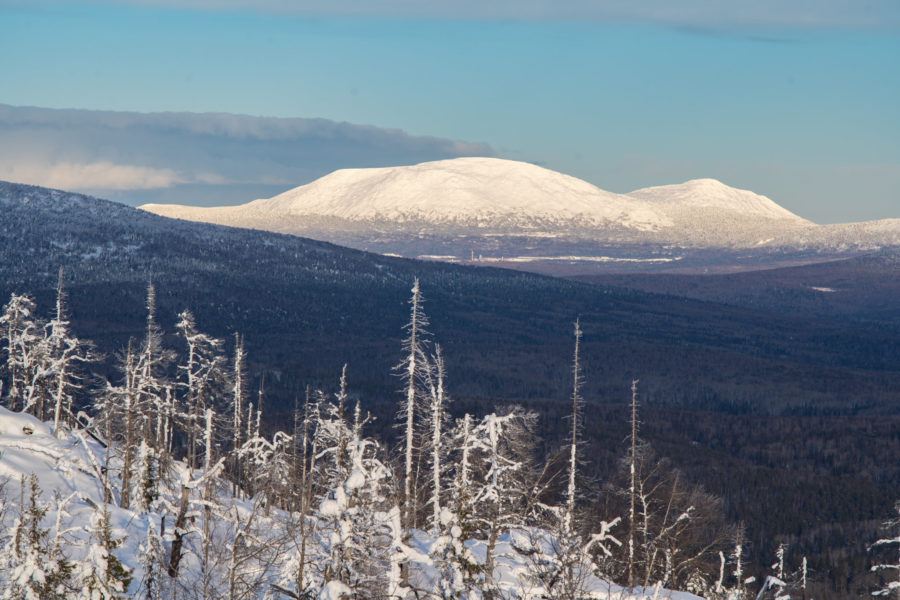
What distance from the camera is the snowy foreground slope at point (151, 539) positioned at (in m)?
25.4

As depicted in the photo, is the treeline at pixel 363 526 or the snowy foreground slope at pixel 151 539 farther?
the snowy foreground slope at pixel 151 539

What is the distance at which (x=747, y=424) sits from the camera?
168375 millimetres

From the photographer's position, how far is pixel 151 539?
28.3 metres

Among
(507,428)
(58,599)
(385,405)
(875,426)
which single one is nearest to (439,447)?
(507,428)

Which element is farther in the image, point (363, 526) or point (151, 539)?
point (151, 539)

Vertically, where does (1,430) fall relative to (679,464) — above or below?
above

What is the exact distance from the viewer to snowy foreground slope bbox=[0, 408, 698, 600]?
25438 mm

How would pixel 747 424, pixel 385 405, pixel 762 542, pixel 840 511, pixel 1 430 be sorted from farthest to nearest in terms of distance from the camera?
1. pixel 747 424
2. pixel 385 405
3. pixel 840 511
4. pixel 762 542
5. pixel 1 430

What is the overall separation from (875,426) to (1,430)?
488ft

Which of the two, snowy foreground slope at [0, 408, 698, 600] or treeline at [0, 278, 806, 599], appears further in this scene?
snowy foreground slope at [0, 408, 698, 600]

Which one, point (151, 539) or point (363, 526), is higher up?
point (363, 526)

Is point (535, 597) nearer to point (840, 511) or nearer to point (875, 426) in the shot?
point (840, 511)

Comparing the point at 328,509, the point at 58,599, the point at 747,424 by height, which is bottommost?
the point at 747,424

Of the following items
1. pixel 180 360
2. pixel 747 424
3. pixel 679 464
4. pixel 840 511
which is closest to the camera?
pixel 840 511
